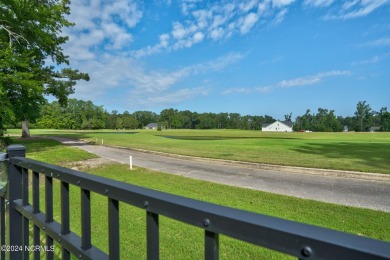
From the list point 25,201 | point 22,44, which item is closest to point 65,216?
point 25,201

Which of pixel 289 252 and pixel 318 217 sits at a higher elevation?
pixel 289 252

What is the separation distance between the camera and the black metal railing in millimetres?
779

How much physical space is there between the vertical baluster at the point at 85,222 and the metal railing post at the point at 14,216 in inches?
45.9

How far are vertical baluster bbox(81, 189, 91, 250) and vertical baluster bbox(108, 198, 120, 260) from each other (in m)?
0.28

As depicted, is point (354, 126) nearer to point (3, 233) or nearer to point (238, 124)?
point (238, 124)

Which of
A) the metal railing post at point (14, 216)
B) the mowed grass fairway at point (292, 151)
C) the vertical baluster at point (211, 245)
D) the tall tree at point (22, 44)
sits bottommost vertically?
the mowed grass fairway at point (292, 151)

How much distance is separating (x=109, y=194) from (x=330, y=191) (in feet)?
27.9

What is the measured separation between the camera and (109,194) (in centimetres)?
151

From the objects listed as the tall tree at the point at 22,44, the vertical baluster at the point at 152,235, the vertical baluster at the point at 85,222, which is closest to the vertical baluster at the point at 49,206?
the vertical baluster at the point at 85,222

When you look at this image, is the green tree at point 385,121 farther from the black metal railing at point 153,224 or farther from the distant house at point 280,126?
the black metal railing at point 153,224

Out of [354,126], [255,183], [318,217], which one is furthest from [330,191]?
[354,126]

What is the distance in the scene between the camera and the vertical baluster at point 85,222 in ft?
5.57

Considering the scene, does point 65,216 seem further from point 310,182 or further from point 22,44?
point 22,44

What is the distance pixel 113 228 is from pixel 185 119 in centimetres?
15520
